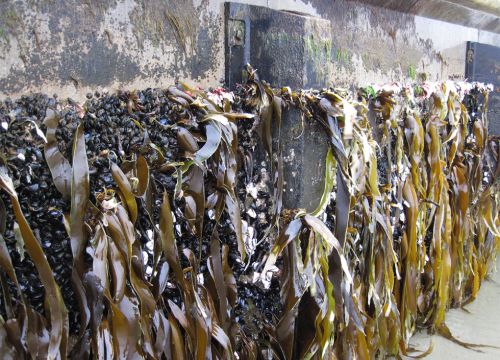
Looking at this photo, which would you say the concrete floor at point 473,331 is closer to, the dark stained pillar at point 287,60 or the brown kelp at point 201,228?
the brown kelp at point 201,228

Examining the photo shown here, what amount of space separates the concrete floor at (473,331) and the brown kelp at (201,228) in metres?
0.21

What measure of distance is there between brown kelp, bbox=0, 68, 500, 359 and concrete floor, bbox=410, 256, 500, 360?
0.21 metres

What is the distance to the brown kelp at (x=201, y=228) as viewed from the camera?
3.12ft

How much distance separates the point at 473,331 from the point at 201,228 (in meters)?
1.61

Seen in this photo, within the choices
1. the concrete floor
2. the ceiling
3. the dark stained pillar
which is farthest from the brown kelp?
the ceiling

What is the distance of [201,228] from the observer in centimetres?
117

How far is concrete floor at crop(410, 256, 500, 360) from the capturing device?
2.03 metres

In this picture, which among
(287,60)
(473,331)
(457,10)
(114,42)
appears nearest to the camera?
(114,42)

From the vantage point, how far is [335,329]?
1.47m

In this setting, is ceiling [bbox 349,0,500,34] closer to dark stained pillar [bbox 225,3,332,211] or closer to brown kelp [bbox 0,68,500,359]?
brown kelp [bbox 0,68,500,359]

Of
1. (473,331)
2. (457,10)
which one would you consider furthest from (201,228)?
(457,10)

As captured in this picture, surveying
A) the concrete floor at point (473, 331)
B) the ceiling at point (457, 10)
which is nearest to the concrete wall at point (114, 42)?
the ceiling at point (457, 10)

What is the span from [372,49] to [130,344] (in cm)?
155

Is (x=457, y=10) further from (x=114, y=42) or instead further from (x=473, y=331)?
(x=114, y=42)
